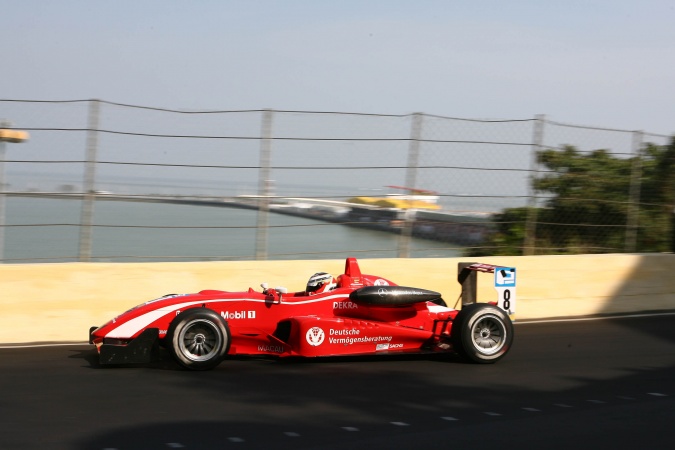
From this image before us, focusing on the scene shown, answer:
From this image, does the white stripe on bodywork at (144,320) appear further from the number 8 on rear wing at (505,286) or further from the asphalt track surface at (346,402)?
the number 8 on rear wing at (505,286)

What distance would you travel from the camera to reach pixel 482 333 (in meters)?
8.71

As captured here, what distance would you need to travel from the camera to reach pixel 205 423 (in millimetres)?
6098

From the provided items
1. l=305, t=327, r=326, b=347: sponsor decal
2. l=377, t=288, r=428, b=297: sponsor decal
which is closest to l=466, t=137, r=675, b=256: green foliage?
l=377, t=288, r=428, b=297: sponsor decal

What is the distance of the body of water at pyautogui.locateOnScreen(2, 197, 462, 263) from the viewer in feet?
30.6

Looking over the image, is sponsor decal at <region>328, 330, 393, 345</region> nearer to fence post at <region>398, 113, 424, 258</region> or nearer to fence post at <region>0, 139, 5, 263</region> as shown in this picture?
fence post at <region>398, 113, 424, 258</region>

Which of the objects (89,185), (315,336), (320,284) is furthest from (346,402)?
(89,185)

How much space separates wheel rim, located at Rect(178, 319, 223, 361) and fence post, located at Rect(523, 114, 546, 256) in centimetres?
547

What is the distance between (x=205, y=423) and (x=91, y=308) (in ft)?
12.6

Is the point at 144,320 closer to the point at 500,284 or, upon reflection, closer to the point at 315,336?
the point at 315,336

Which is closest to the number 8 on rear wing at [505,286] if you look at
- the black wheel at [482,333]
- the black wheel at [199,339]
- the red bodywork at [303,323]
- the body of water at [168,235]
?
the black wheel at [482,333]

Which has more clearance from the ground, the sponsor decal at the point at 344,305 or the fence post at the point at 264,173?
the fence post at the point at 264,173

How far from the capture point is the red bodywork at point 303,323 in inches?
320

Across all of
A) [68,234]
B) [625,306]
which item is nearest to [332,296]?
[68,234]

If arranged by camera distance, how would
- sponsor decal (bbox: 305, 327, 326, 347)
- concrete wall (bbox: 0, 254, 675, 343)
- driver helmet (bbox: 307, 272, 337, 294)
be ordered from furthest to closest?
concrete wall (bbox: 0, 254, 675, 343) < driver helmet (bbox: 307, 272, 337, 294) < sponsor decal (bbox: 305, 327, 326, 347)
